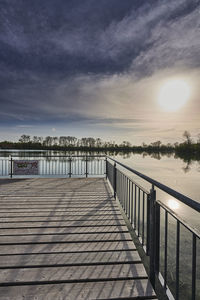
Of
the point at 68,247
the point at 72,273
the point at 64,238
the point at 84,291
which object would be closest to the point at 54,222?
the point at 64,238

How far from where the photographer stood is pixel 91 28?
33.8 feet

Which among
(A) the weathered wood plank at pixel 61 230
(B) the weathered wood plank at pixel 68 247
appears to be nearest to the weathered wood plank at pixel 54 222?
(A) the weathered wood plank at pixel 61 230

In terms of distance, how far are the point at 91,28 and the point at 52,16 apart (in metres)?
2.49

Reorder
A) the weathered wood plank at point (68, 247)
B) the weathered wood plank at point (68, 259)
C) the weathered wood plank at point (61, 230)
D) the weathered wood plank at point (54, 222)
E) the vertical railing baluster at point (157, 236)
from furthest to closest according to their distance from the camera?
1. the weathered wood plank at point (54, 222)
2. the weathered wood plank at point (61, 230)
3. the weathered wood plank at point (68, 247)
4. the weathered wood plank at point (68, 259)
5. the vertical railing baluster at point (157, 236)

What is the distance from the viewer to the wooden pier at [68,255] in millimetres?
1704

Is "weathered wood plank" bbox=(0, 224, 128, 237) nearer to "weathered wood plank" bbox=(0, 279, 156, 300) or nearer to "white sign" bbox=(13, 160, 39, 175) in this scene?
"weathered wood plank" bbox=(0, 279, 156, 300)

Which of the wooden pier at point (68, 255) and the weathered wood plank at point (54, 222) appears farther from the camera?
the weathered wood plank at point (54, 222)

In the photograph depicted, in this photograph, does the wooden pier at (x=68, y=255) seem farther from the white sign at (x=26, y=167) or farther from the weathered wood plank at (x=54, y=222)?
the white sign at (x=26, y=167)

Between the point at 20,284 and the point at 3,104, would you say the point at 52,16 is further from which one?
the point at 3,104

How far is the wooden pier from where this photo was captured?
170cm

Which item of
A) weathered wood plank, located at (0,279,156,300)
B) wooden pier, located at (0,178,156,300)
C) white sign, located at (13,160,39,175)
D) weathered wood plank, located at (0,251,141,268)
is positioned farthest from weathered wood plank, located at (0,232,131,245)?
white sign, located at (13,160,39,175)

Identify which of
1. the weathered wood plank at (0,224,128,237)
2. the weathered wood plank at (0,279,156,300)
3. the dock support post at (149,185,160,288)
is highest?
the dock support post at (149,185,160,288)

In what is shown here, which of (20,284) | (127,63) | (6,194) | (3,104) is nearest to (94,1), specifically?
(127,63)

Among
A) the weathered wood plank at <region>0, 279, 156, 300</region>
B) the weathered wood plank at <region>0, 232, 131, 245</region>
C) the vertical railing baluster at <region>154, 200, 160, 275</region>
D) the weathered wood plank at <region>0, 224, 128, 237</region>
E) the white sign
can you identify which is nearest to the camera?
the weathered wood plank at <region>0, 279, 156, 300</region>
